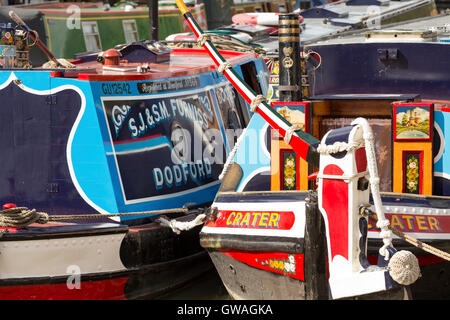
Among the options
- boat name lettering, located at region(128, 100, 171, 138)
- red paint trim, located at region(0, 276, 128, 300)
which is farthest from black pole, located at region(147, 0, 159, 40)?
red paint trim, located at region(0, 276, 128, 300)

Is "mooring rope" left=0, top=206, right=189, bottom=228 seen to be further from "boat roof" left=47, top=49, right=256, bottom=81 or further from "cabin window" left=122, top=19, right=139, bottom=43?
"cabin window" left=122, top=19, right=139, bottom=43

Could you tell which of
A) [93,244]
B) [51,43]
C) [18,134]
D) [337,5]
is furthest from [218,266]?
[337,5]

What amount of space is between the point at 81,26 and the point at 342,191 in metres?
13.2

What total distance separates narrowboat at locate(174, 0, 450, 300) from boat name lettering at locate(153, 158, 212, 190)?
82 cm

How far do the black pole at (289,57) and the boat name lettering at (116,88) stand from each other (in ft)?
5.36

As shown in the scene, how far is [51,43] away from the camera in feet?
58.9

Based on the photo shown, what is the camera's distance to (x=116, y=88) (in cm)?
816

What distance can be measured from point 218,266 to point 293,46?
7.00ft

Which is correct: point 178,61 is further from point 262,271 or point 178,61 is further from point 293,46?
point 262,271

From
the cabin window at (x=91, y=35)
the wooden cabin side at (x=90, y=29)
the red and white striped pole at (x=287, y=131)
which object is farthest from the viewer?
the cabin window at (x=91, y=35)

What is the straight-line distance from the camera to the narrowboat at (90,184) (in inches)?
302

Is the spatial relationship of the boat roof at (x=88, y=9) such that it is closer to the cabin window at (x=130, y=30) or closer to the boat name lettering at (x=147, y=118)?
the cabin window at (x=130, y=30)

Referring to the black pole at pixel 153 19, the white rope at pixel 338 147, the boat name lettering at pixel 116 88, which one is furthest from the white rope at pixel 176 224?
the black pole at pixel 153 19

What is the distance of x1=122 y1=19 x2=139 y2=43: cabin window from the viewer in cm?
1942
